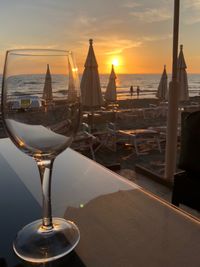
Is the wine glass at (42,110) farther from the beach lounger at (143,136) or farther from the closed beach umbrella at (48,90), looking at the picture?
the beach lounger at (143,136)

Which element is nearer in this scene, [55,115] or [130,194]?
[55,115]

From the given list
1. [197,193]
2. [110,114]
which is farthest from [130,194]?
[110,114]

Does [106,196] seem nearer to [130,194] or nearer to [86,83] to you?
[130,194]

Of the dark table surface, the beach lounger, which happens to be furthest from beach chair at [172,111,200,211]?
the beach lounger

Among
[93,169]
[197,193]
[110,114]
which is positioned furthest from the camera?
[110,114]

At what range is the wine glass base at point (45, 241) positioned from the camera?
50cm

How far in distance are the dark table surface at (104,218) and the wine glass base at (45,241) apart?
0.04 feet

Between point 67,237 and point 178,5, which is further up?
Answer: point 178,5

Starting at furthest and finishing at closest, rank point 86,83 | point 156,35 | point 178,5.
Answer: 1. point 156,35
2. point 86,83
3. point 178,5

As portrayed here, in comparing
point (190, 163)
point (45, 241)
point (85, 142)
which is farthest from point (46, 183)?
point (85, 142)

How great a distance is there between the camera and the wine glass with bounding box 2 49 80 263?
50 centimetres

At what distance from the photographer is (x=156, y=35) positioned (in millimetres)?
25156

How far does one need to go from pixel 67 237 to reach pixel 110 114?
291 inches

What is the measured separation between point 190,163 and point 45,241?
6.26 feet
